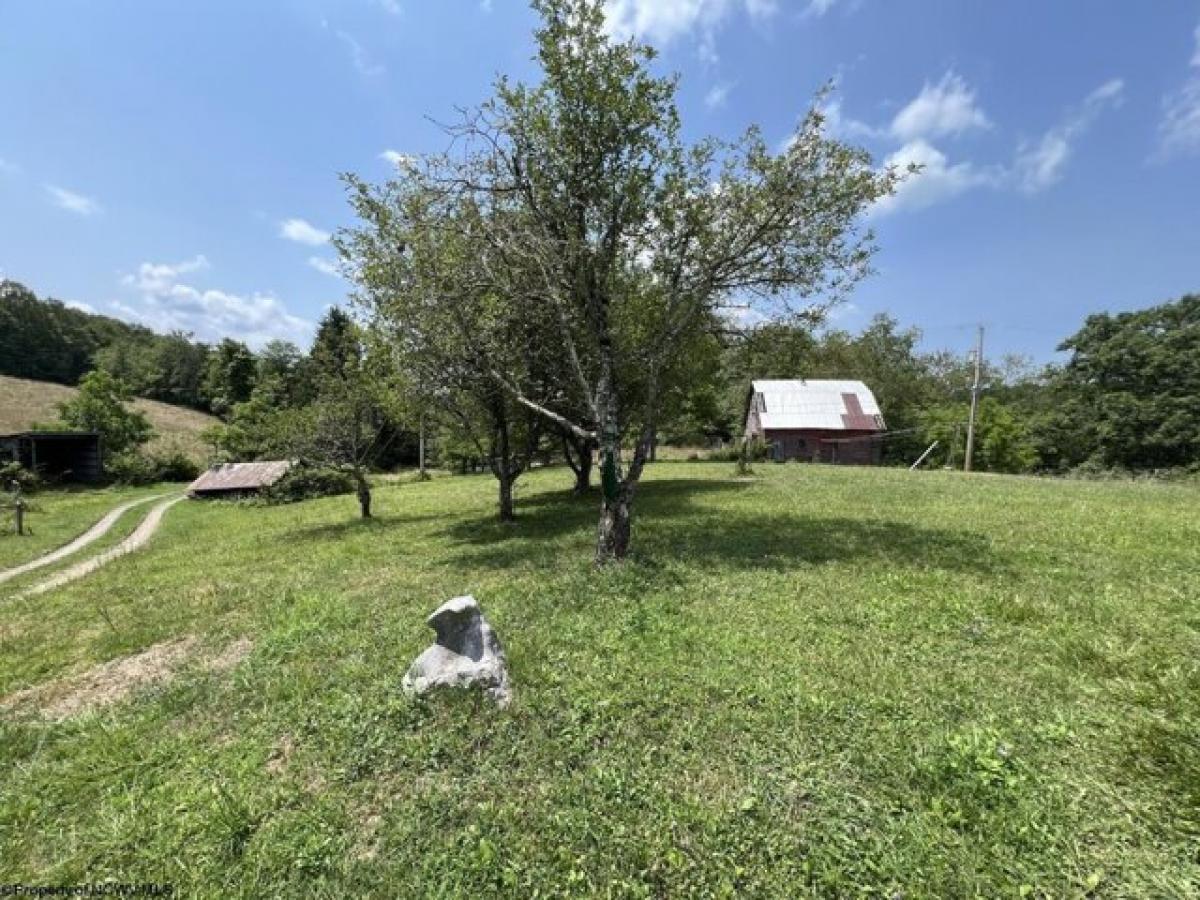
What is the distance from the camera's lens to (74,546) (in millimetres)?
18766

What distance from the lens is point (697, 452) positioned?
48594 mm

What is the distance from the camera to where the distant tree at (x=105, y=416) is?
4116 cm

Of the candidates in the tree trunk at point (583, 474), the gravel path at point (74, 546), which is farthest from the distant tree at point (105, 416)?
the tree trunk at point (583, 474)

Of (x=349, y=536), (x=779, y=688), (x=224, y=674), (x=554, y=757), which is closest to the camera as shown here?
(x=554, y=757)

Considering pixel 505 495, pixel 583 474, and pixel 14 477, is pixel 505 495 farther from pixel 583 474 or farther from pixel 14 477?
pixel 14 477

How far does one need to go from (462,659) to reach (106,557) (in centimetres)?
1765

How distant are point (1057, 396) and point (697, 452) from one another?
27.8 m

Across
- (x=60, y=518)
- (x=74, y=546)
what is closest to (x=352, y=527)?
(x=74, y=546)

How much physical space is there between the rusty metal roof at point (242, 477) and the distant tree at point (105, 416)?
12.0 metres

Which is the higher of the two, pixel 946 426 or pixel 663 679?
pixel 946 426

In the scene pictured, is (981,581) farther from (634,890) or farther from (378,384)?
(378,384)

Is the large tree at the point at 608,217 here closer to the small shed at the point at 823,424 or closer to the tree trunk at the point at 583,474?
the tree trunk at the point at 583,474

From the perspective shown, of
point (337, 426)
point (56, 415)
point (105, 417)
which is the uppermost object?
point (56, 415)

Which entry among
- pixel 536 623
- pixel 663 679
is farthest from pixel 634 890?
pixel 536 623
